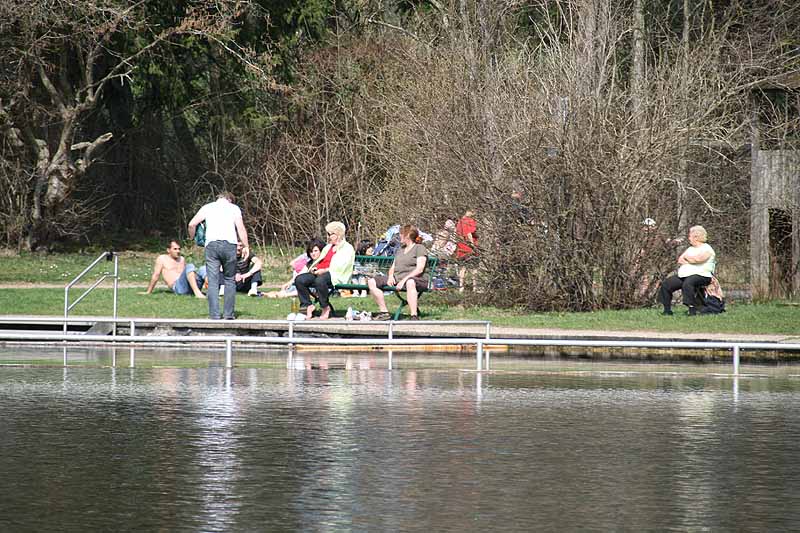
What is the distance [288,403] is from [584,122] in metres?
10.6

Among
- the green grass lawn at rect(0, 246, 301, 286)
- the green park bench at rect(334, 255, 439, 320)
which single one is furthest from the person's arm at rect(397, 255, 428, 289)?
the green grass lawn at rect(0, 246, 301, 286)

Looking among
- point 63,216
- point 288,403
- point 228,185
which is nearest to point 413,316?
point 288,403

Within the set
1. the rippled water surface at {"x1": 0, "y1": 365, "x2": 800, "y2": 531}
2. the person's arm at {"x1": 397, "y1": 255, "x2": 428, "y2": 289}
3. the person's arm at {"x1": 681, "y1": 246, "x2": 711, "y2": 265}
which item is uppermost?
the person's arm at {"x1": 681, "y1": 246, "x2": 711, "y2": 265}

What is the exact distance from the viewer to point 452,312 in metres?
22.0

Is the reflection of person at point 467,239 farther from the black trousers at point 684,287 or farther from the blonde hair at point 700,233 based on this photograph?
the blonde hair at point 700,233

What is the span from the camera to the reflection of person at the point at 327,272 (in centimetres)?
2075

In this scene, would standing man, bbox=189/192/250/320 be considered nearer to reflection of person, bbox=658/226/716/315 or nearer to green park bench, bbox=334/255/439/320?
green park bench, bbox=334/255/439/320

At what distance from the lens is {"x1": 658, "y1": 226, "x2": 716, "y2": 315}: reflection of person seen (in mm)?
20594

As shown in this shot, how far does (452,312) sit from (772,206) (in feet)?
22.4

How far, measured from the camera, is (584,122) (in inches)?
854

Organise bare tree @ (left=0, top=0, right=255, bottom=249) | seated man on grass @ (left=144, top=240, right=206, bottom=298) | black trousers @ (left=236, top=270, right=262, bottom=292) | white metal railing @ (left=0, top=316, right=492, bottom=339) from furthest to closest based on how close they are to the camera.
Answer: bare tree @ (left=0, top=0, right=255, bottom=249) < black trousers @ (left=236, top=270, right=262, bottom=292) < seated man on grass @ (left=144, top=240, right=206, bottom=298) < white metal railing @ (left=0, top=316, right=492, bottom=339)

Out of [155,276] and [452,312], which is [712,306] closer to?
[452,312]

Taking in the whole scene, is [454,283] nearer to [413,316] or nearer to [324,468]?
[413,316]

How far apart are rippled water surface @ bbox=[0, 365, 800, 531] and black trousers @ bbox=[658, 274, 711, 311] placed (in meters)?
5.91
